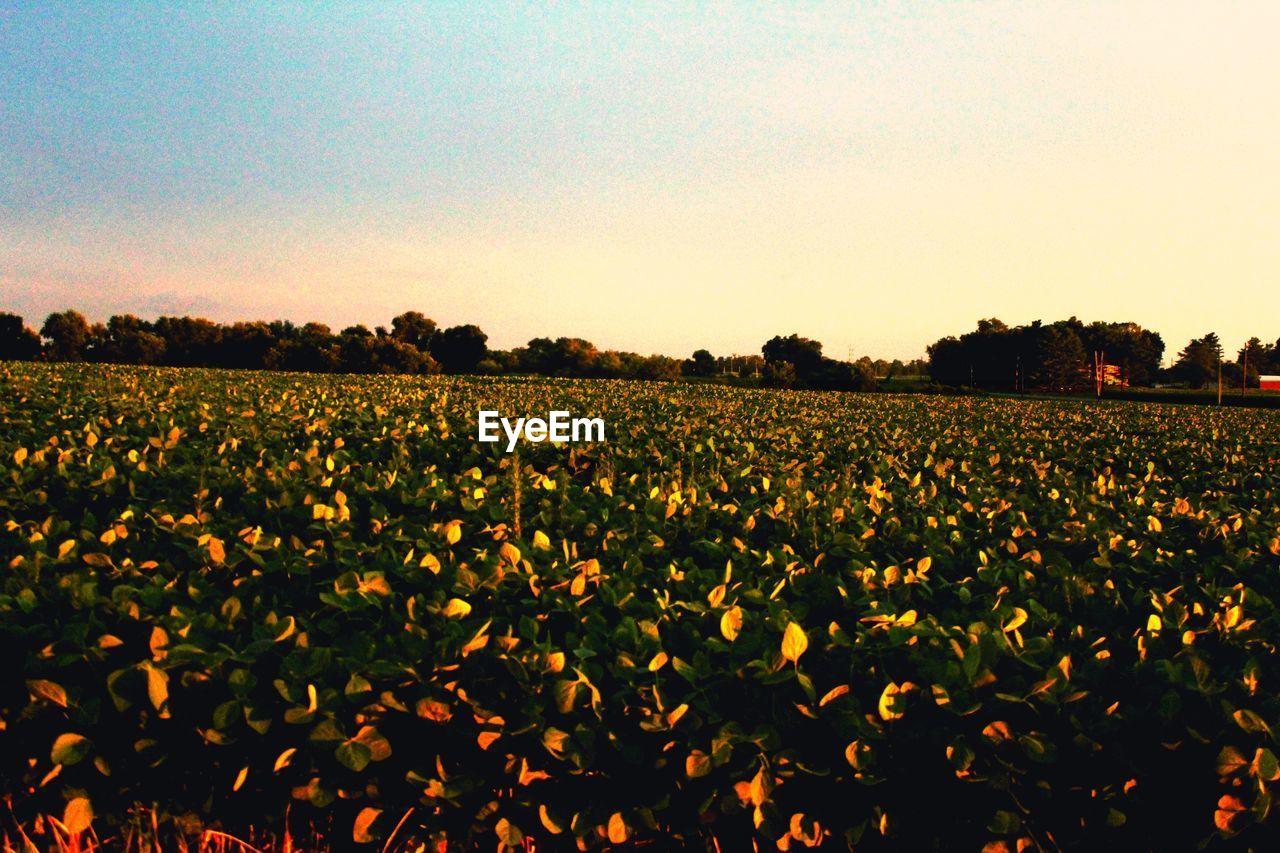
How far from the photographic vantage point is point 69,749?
99.1 inches

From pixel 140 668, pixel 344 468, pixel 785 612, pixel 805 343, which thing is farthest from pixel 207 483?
pixel 805 343

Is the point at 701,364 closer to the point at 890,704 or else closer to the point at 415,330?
the point at 415,330

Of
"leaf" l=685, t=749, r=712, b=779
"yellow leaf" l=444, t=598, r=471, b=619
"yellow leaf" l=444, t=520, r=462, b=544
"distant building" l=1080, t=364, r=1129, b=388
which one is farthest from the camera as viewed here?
"distant building" l=1080, t=364, r=1129, b=388

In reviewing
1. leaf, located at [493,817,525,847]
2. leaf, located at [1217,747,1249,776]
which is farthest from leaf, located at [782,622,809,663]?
leaf, located at [1217,747,1249,776]

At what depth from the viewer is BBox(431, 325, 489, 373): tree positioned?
9781 cm

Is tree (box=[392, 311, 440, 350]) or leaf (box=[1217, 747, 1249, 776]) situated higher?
tree (box=[392, 311, 440, 350])

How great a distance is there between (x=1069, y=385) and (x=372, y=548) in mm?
128186

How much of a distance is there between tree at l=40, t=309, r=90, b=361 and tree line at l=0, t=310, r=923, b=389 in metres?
0.12

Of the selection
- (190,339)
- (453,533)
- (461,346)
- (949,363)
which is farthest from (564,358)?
(453,533)

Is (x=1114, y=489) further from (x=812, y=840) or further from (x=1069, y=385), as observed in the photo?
(x=1069, y=385)

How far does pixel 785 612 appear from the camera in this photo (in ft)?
8.57

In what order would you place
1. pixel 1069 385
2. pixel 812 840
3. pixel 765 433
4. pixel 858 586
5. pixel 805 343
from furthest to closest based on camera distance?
pixel 805 343
pixel 1069 385
pixel 765 433
pixel 858 586
pixel 812 840

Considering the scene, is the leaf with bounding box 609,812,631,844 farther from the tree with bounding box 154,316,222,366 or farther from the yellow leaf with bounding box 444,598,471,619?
the tree with bounding box 154,316,222,366

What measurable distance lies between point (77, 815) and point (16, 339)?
350 ft
